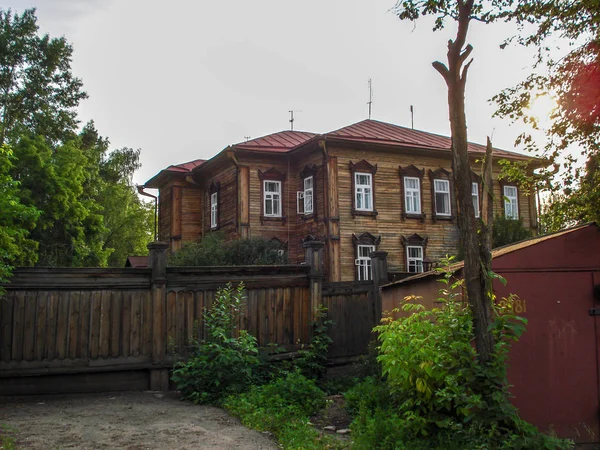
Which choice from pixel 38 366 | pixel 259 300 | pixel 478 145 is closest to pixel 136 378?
pixel 38 366

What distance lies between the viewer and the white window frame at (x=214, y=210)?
91.2ft

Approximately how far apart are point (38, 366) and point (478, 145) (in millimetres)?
23384

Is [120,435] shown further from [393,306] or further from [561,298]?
[561,298]

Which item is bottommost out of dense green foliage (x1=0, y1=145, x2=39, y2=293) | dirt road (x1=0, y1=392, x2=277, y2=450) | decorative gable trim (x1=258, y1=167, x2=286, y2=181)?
dirt road (x1=0, y1=392, x2=277, y2=450)

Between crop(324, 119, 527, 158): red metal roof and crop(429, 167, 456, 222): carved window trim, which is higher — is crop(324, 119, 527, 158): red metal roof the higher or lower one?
the higher one

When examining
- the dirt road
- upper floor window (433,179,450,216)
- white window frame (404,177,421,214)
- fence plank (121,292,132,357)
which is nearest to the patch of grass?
the dirt road

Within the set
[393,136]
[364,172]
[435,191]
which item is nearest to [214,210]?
[364,172]

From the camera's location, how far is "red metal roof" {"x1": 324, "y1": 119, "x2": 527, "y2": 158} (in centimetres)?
2481

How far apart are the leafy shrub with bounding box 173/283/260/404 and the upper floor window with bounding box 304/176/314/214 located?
14.8m

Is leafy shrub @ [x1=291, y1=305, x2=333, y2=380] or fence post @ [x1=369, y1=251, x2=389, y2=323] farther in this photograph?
fence post @ [x1=369, y1=251, x2=389, y2=323]

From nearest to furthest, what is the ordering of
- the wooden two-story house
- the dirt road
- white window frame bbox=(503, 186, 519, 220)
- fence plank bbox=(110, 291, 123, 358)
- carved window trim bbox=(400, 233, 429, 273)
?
1. the dirt road
2. fence plank bbox=(110, 291, 123, 358)
3. the wooden two-story house
4. carved window trim bbox=(400, 233, 429, 273)
5. white window frame bbox=(503, 186, 519, 220)

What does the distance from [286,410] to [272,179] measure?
59.4 feet

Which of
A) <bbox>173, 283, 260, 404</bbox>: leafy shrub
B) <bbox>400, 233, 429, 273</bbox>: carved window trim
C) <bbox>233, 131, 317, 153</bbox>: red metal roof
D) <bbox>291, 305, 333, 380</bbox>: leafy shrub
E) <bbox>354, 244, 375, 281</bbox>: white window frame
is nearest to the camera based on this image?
<bbox>173, 283, 260, 404</bbox>: leafy shrub

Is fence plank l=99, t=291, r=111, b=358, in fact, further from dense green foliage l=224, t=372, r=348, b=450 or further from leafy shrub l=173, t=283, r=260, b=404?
dense green foliage l=224, t=372, r=348, b=450
